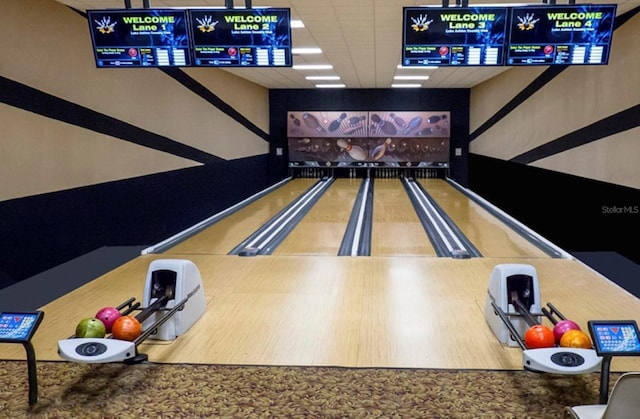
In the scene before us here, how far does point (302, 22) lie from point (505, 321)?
3.56m

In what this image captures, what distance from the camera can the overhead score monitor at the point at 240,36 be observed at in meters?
4.05

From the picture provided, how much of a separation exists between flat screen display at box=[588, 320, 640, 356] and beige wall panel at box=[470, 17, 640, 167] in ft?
10.7

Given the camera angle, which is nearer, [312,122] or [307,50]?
[307,50]

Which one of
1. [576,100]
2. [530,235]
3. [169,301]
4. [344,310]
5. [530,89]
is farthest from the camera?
[530,89]

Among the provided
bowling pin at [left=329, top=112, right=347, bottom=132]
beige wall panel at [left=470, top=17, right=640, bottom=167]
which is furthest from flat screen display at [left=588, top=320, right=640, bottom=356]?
bowling pin at [left=329, top=112, right=347, bottom=132]

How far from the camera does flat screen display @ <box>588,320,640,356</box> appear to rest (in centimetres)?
183

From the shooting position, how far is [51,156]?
4.55m

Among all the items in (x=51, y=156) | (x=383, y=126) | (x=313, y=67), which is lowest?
(x=51, y=156)

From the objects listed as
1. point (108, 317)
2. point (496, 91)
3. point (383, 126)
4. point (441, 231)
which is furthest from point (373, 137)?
point (108, 317)

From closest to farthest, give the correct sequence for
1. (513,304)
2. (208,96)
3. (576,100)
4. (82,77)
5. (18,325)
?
1. (18,325)
2. (513,304)
3. (82,77)
4. (576,100)
5. (208,96)

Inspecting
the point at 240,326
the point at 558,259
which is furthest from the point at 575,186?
the point at 240,326

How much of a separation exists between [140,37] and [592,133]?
438 centimetres

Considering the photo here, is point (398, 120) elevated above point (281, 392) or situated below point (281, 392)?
above

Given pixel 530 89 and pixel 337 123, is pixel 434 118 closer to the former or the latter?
pixel 337 123
